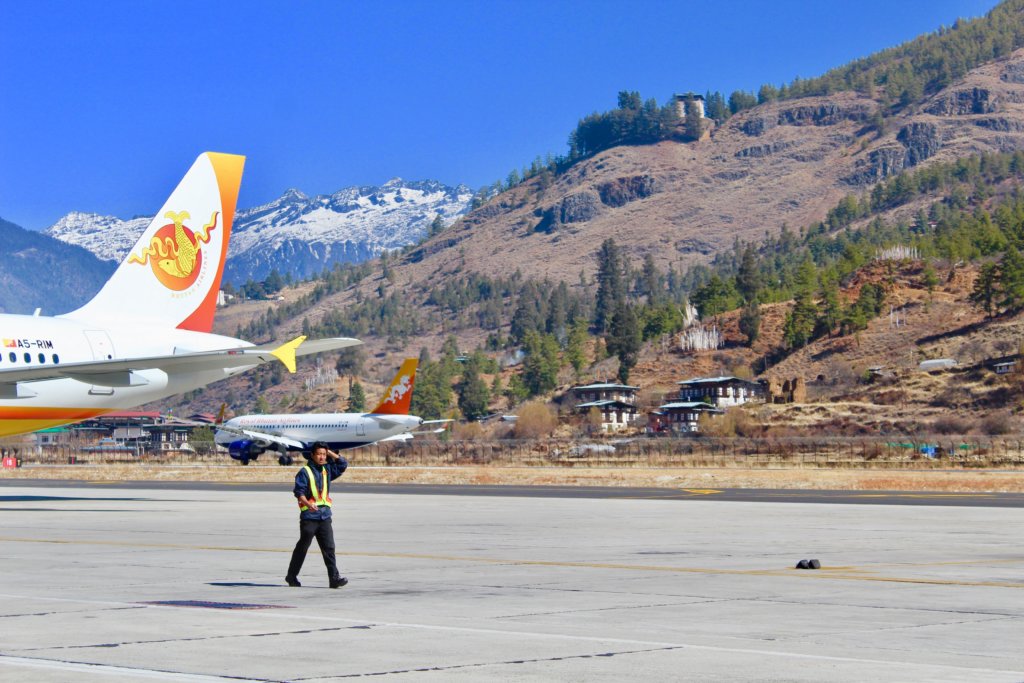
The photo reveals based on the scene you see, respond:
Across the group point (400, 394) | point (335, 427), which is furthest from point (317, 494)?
point (335, 427)

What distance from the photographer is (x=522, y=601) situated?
1917 centimetres

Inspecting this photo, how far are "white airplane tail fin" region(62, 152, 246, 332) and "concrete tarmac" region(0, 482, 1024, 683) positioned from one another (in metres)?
11.8

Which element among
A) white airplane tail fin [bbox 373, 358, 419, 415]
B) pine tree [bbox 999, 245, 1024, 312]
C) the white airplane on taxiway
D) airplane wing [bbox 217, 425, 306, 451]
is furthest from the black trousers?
pine tree [bbox 999, 245, 1024, 312]

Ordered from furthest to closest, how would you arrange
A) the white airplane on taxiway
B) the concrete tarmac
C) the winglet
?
the white airplane on taxiway < the winglet < the concrete tarmac

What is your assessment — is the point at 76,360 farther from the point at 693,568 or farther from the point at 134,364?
the point at 693,568

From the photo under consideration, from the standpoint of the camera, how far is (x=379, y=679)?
1278 cm

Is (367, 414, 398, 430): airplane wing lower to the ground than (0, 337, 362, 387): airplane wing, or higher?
lower

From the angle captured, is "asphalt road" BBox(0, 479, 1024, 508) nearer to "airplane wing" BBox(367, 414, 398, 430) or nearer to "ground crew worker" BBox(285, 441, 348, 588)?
"ground crew worker" BBox(285, 441, 348, 588)

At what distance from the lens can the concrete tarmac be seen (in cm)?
1359

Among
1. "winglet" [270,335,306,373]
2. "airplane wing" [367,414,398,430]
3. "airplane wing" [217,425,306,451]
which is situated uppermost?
"winglet" [270,335,306,373]

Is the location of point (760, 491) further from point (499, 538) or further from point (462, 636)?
point (462, 636)

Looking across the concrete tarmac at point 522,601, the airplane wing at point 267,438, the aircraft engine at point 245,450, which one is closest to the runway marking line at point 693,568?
the concrete tarmac at point 522,601

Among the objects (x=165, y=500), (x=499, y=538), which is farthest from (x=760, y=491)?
(x=499, y=538)

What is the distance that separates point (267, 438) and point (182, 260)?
63232mm
